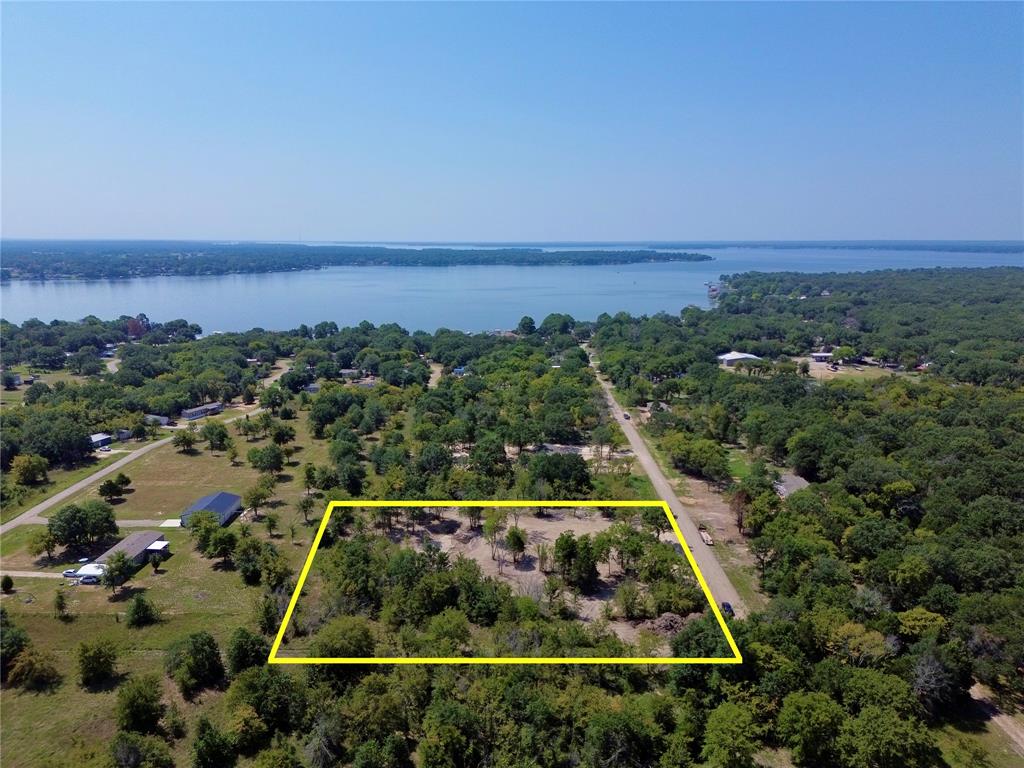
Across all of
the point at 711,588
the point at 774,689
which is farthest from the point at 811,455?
the point at 774,689

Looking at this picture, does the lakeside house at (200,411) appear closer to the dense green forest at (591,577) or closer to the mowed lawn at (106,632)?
the dense green forest at (591,577)

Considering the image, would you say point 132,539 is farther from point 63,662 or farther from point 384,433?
point 384,433

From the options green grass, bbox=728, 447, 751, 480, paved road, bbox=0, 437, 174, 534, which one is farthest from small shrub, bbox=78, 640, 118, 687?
green grass, bbox=728, 447, 751, 480

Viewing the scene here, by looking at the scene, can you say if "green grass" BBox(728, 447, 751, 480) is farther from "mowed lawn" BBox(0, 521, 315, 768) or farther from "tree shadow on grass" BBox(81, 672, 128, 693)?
"tree shadow on grass" BBox(81, 672, 128, 693)

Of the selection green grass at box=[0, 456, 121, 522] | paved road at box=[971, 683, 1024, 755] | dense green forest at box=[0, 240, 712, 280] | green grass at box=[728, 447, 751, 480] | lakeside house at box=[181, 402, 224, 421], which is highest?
dense green forest at box=[0, 240, 712, 280]

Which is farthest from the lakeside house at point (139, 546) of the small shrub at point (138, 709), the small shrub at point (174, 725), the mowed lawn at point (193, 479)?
the small shrub at point (174, 725)

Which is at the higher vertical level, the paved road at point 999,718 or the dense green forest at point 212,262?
the dense green forest at point 212,262

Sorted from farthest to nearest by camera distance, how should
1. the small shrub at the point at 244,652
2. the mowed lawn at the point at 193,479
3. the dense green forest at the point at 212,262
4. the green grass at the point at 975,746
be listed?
the dense green forest at the point at 212,262 → the mowed lawn at the point at 193,479 → the small shrub at the point at 244,652 → the green grass at the point at 975,746
